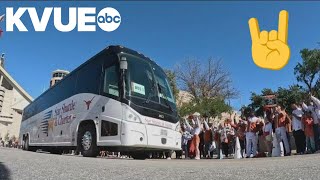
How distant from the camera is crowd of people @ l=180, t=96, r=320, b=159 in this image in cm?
1166

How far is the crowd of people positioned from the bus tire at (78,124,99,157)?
12.7 ft

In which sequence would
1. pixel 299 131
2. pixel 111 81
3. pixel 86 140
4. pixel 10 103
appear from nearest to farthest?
pixel 111 81 → pixel 86 140 → pixel 299 131 → pixel 10 103

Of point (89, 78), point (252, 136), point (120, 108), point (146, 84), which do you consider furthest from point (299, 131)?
point (89, 78)

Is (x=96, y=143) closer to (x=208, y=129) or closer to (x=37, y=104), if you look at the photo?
(x=208, y=129)

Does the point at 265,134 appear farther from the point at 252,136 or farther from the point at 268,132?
the point at 252,136

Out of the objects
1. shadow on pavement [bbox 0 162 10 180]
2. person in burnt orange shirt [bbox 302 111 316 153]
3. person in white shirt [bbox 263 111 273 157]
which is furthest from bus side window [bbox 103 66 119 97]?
person in burnt orange shirt [bbox 302 111 316 153]

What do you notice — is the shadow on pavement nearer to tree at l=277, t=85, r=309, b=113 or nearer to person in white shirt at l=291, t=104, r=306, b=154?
person in white shirt at l=291, t=104, r=306, b=154

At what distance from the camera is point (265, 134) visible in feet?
40.3

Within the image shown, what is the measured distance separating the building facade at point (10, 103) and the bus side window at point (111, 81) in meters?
69.4

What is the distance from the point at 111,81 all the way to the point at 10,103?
8482cm

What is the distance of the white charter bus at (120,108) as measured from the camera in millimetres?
10086

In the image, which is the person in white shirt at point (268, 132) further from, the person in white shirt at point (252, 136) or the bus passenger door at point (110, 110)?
the bus passenger door at point (110, 110)

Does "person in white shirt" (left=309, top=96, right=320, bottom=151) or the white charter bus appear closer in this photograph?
the white charter bus

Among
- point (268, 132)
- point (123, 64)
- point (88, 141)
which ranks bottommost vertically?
point (88, 141)
